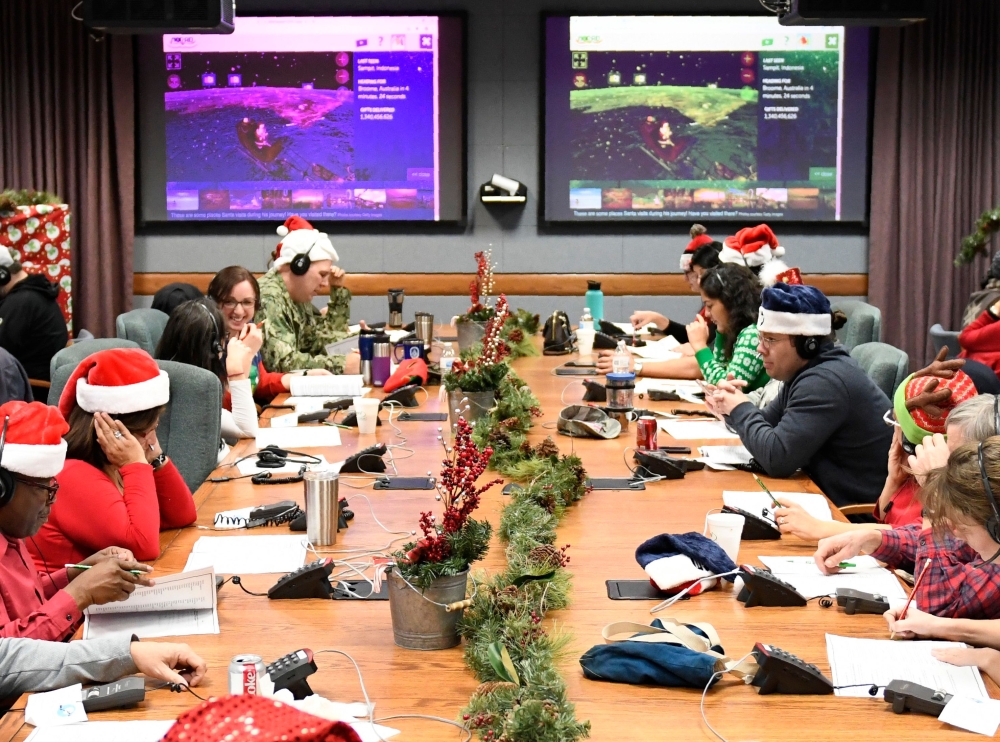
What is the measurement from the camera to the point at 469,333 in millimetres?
5453

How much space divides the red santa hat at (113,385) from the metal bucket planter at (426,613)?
0.99 meters

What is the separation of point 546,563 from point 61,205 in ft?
18.5

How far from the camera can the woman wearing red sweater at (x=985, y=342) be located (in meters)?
4.79

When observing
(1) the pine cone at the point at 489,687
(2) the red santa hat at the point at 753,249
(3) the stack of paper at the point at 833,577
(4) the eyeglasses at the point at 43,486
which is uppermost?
(2) the red santa hat at the point at 753,249

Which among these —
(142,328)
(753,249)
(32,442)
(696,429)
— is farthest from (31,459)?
(753,249)

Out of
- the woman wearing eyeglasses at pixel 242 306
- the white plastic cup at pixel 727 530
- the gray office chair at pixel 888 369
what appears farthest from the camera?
the woman wearing eyeglasses at pixel 242 306

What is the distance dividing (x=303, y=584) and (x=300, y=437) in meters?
1.49

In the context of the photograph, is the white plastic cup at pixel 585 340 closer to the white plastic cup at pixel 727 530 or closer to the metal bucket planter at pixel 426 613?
the white plastic cup at pixel 727 530

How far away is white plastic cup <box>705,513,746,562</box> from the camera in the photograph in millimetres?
2324

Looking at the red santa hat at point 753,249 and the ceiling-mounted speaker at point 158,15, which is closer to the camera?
the ceiling-mounted speaker at point 158,15

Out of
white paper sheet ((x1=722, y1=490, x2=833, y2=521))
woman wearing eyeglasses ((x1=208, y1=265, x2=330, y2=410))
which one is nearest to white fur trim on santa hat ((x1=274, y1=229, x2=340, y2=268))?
woman wearing eyeglasses ((x1=208, y1=265, x2=330, y2=410))

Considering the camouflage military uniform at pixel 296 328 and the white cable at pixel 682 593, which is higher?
the camouflage military uniform at pixel 296 328

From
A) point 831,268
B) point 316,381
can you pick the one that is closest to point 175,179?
point 316,381

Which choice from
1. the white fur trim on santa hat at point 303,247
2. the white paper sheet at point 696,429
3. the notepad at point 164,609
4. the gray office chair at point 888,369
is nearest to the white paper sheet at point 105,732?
the notepad at point 164,609
